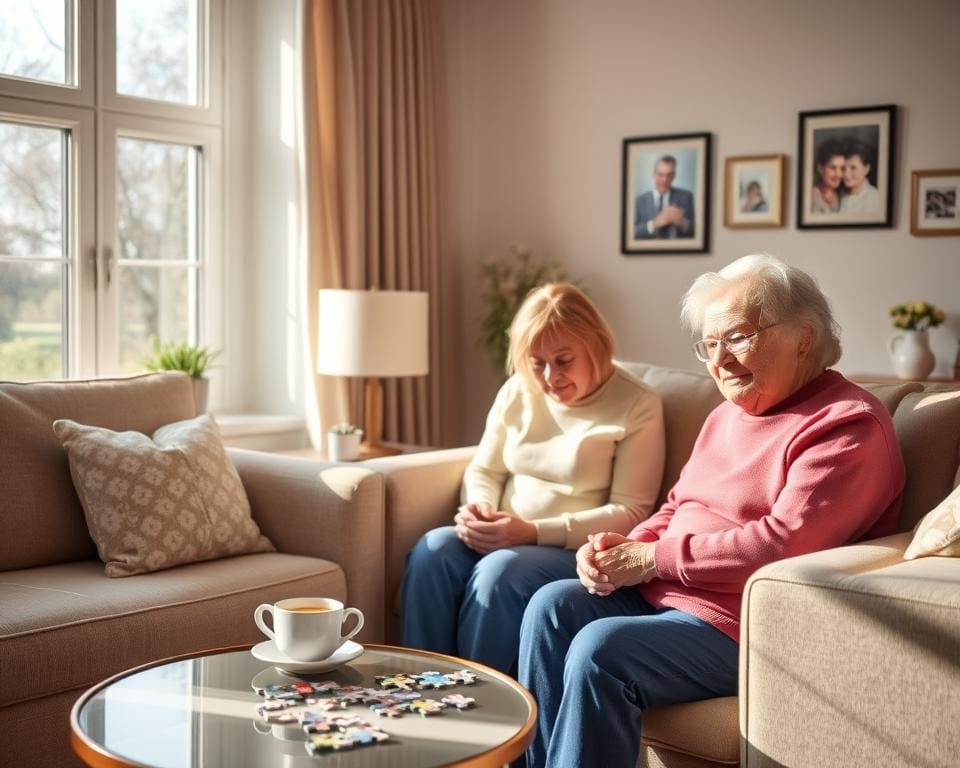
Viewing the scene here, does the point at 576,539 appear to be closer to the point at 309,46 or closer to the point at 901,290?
the point at 901,290

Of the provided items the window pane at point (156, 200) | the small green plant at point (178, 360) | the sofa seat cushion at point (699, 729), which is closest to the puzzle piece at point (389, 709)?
the sofa seat cushion at point (699, 729)

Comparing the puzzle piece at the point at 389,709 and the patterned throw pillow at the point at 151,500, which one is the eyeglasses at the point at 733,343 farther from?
the patterned throw pillow at the point at 151,500

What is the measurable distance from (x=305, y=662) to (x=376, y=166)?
2.73 meters

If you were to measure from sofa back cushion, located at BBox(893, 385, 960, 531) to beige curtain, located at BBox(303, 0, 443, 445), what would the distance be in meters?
2.28

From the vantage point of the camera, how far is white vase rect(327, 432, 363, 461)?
3.53 m

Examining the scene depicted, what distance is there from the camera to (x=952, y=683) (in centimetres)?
166

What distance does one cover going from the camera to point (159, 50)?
13.1 ft

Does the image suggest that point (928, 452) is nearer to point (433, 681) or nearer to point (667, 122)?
point (433, 681)

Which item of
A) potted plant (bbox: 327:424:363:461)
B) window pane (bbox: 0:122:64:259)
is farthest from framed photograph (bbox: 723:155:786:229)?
window pane (bbox: 0:122:64:259)

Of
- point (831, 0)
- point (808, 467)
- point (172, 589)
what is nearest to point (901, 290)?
point (831, 0)

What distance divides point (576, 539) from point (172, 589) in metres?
0.90

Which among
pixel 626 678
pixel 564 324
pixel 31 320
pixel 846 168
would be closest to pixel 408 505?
pixel 564 324

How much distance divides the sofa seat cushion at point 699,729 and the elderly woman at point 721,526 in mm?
32

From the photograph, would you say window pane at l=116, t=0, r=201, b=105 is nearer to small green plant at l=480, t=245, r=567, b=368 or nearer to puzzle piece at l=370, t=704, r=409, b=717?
small green plant at l=480, t=245, r=567, b=368
